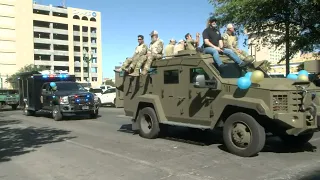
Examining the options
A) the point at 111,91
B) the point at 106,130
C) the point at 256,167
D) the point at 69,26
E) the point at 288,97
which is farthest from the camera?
the point at 69,26

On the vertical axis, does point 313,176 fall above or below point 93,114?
below

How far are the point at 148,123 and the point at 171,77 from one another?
168cm

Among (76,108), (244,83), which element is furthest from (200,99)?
(76,108)

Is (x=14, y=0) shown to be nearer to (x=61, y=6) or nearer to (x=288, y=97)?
(x=61, y=6)

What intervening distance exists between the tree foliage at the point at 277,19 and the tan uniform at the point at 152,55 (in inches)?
383

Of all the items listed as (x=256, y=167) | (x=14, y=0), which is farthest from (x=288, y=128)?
(x=14, y=0)

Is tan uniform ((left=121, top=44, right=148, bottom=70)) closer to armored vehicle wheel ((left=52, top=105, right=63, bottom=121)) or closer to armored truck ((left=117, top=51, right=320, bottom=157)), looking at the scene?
armored truck ((left=117, top=51, right=320, bottom=157))

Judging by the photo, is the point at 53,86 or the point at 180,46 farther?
the point at 53,86

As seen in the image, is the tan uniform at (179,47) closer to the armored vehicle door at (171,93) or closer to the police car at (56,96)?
the armored vehicle door at (171,93)

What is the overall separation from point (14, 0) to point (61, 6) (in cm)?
1771

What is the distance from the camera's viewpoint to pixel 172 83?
377 inches

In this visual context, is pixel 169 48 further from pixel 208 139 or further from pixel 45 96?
pixel 45 96

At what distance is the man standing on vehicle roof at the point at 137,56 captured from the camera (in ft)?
35.0

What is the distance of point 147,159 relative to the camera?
7.71 metres
